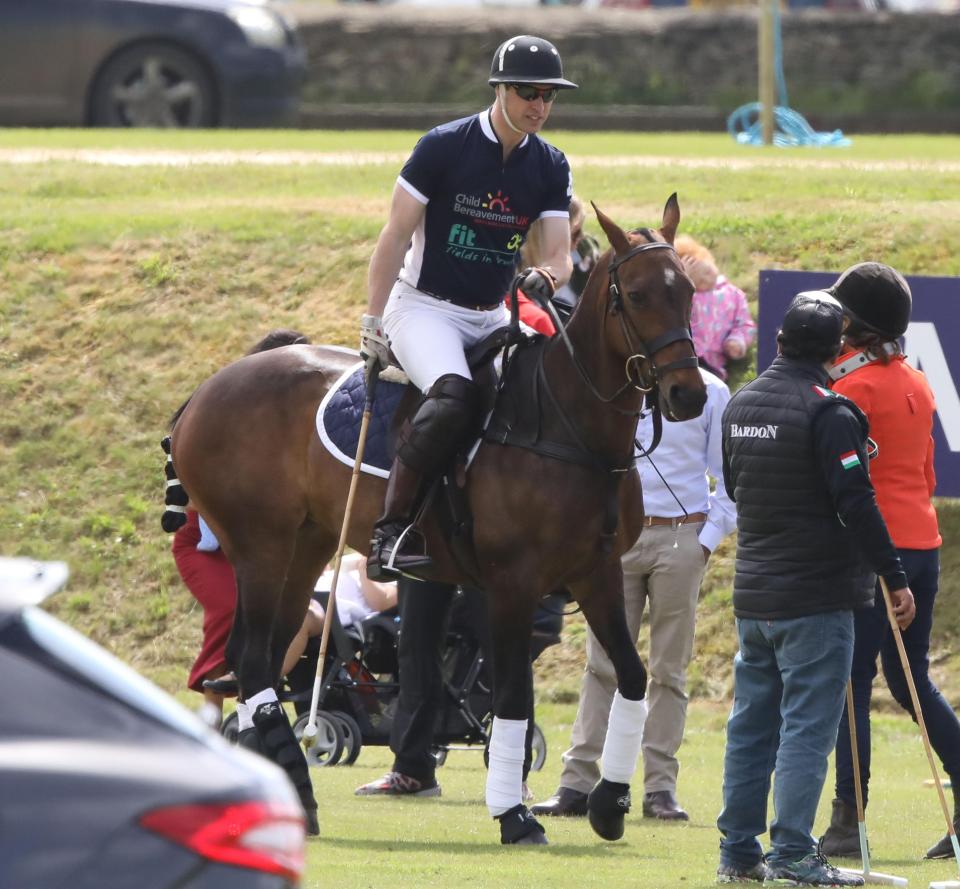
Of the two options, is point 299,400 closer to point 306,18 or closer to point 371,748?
point 371,748

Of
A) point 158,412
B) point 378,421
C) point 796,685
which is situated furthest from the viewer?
point 158,412

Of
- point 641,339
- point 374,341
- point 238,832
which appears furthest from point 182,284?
point 238,832

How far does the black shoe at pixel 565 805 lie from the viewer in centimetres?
999

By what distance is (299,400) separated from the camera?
1000 cm

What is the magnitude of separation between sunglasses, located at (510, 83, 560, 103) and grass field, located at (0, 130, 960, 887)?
3.20 meters

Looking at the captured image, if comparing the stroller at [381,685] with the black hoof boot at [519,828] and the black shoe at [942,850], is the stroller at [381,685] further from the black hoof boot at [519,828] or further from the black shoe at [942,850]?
the black shoe at [942,850]

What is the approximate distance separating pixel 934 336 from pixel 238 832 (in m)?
9.53

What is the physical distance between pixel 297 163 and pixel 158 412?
5413 millimetres

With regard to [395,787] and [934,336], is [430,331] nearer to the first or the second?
[395,787]

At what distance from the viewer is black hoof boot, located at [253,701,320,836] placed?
9156 mm

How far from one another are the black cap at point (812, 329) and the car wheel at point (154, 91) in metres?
15.9

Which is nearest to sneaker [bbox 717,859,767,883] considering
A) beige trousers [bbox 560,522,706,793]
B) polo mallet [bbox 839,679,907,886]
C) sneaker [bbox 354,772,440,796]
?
polo mallet [bbox 839,679,907,886]

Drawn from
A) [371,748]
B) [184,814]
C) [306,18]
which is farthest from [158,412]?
[306,18]

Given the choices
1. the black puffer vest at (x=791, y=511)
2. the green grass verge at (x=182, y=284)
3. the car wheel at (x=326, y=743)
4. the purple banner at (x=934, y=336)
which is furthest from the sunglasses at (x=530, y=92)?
the green grass verge at (x=182, y=284)
